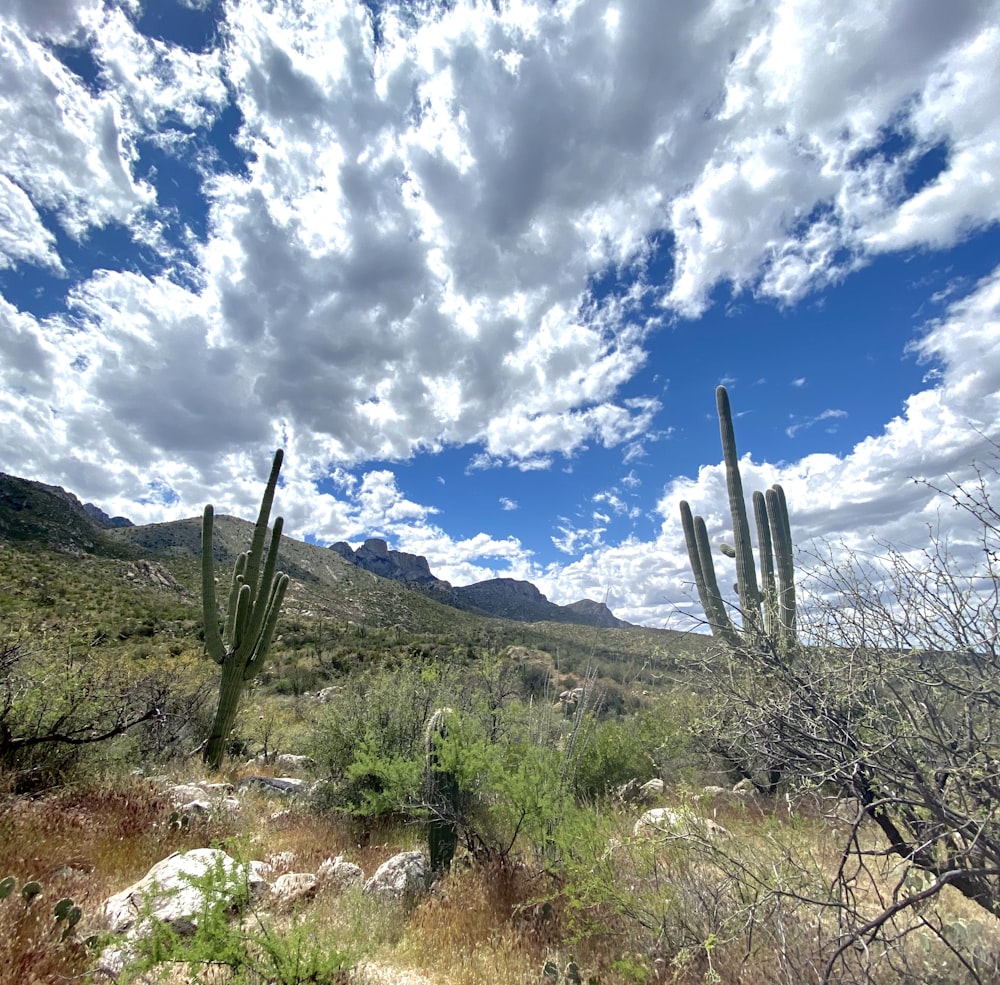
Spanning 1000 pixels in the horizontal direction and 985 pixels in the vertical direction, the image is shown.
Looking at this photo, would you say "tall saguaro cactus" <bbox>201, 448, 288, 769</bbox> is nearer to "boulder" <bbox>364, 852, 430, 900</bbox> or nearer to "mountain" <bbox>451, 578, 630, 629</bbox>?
"boulder" <bbox>364, 852, 430, 900</bbox>

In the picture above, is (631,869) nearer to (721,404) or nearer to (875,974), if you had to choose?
(875,974)

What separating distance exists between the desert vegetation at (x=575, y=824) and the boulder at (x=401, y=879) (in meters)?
0.12

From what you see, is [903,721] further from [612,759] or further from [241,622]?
[241,622]

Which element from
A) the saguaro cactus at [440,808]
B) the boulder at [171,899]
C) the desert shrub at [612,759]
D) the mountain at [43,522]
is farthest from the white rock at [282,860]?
the mountain at [43,522]

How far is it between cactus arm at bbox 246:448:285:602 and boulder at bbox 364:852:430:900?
292 inches

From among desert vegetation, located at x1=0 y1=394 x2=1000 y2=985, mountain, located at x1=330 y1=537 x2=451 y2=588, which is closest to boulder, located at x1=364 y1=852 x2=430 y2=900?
desert vegetation, located at x1=0 y1=394 x2=1000 y2=985

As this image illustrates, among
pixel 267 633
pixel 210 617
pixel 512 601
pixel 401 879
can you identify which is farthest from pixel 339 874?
pixel 512 601

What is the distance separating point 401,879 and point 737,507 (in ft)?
27.7

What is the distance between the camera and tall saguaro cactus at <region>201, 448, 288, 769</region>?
10180 mm

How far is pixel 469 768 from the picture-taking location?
548cm

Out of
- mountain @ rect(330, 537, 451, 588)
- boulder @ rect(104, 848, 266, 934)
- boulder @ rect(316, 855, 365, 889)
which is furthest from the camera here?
mountain @ rect(330, 537, 451, 588)

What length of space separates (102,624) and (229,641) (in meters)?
13.9

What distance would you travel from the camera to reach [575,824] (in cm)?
479

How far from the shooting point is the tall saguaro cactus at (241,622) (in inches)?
401
